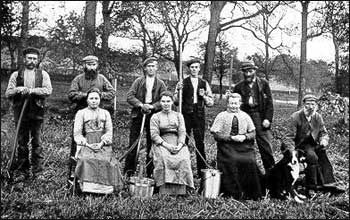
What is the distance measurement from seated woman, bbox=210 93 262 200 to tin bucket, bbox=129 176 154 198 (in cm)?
104

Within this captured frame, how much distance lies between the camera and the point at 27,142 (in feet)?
21.0

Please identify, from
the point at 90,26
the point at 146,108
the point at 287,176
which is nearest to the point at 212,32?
the point at 90,26

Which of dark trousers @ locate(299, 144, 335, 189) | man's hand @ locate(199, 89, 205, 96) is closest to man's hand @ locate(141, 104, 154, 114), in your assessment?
man's hand @ locate(199, 89, 205, 96)

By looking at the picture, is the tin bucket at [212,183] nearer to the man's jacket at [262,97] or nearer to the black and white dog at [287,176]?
the black and white dog at [287,176]

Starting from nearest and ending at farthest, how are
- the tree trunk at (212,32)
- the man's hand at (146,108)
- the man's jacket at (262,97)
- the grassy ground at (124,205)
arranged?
1. the grassy ground at (124,205)
2. the man's hand at (146,108)
3. the man's jacket at (262,97)
4. the tree trunk at (212,32)

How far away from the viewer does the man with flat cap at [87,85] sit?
6270mm

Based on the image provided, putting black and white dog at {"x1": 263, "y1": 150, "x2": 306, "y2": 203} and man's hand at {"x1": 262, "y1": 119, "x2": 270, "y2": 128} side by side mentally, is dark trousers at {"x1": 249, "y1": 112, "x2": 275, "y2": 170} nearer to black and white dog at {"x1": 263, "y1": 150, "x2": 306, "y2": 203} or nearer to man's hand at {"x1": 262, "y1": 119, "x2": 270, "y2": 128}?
man's hand at {"x1": 262, "y1": 119, "x2": 270, "y2": 128}

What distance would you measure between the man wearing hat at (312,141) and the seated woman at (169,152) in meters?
1.46

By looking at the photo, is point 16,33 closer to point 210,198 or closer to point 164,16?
point 164,16

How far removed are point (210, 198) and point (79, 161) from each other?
1768 mm

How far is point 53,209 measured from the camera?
5.01 meters

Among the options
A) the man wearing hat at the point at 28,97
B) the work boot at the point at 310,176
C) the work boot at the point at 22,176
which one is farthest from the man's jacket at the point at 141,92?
the work boot at the point at 310,176

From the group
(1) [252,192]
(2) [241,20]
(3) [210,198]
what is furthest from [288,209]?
(2) [241,20]

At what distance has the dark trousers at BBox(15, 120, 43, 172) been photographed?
629cm
